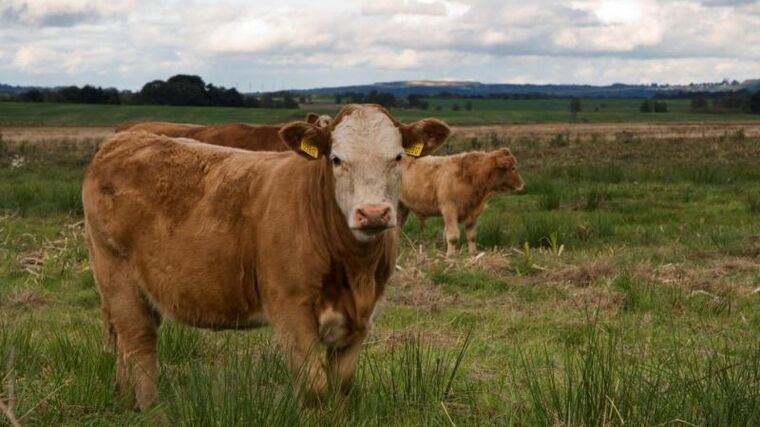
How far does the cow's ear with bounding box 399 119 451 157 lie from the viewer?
212 inches

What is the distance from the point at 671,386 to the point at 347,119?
84.3 inches

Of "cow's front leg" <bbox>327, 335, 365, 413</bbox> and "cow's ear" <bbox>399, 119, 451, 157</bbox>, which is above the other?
"cow's ear" <bbox>399, 119, 451, 157</bbox>

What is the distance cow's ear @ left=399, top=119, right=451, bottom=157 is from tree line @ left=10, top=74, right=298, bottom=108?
60.8m

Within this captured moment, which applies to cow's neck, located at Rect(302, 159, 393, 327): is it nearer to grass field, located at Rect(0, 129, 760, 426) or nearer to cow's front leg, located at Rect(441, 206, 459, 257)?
grass field, located at Rect(0, 129, 760, 426)

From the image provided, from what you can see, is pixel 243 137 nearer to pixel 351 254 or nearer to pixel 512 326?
pixel 512 326

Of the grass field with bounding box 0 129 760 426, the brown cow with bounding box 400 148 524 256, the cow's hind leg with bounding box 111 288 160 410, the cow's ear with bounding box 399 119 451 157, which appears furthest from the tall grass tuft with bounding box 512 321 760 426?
Result: the brown cow with bounding box 400 148 524 256

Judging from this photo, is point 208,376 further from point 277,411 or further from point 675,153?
point 675,153

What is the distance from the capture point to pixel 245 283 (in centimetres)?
531

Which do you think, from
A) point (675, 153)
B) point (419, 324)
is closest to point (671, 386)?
point (419, 324)

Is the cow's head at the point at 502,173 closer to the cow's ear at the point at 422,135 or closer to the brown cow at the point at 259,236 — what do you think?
the brown cow at the point at 259,236

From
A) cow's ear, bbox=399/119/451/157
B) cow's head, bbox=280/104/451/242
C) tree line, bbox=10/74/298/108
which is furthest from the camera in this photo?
tree line, bbox=10/74/298/108

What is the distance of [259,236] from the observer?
5273 mm

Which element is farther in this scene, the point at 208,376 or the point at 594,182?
the point at 594,182

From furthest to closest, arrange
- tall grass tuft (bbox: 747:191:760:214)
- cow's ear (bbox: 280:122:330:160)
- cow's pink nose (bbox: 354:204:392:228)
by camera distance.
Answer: tall grass tuft (bbox: 747:191:760:214)
cow's ear (bbox: 280:122:330:160)
cow's pink nose (bbox: 354:204:392:228)
